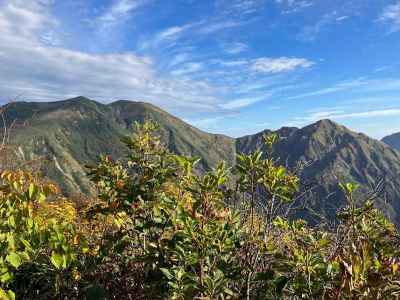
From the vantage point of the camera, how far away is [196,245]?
11.9 ft

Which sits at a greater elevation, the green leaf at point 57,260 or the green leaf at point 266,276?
the green leaf at point 57,260

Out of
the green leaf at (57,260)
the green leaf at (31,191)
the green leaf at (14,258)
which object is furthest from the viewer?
the green leaf at (31,191)

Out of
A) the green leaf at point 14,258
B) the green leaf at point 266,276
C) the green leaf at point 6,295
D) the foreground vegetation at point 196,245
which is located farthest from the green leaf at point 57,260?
the green leaf at point 266,276

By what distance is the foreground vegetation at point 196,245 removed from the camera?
3.46 metres

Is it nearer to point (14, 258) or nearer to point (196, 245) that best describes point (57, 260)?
point (14, 258)

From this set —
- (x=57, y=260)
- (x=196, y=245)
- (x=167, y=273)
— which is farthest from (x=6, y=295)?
(x=196, y=245)

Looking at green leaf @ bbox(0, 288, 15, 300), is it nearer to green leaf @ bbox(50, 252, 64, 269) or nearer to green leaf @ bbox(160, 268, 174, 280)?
green leaf @ bbox(50, 252, 64, 269)

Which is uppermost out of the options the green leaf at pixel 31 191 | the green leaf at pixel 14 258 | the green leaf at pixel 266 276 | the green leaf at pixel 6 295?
the green leaf at pixel 31 191

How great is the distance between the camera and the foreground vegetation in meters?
3.46

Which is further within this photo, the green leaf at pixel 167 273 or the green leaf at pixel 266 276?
the green leaf at pixel 266 276

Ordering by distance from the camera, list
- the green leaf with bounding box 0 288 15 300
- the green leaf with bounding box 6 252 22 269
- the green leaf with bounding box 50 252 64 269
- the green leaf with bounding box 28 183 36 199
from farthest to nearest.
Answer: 1. the green leaf with bounding box 28 183 36 199
2. the green leaf with bounding box 50 252 64 269
3. the green leaf with bounding box 6 252 22 269
4. the green leaf with bounding box 0 288 15 300

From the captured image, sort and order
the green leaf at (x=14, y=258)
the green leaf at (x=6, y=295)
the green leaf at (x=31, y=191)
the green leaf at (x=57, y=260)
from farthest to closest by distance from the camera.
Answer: the green leaf at (x=31, y=191) < the green leaf at (x=57, y=260) < the green leaf at (x=14, y=258) < the green leaf at (x=6, y=295)

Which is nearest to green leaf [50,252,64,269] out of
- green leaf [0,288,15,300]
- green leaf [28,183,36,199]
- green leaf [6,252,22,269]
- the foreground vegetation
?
the foreground vegetation

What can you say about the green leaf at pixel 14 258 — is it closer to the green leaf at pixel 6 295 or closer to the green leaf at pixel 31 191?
the green leaf at pixel 6 295
